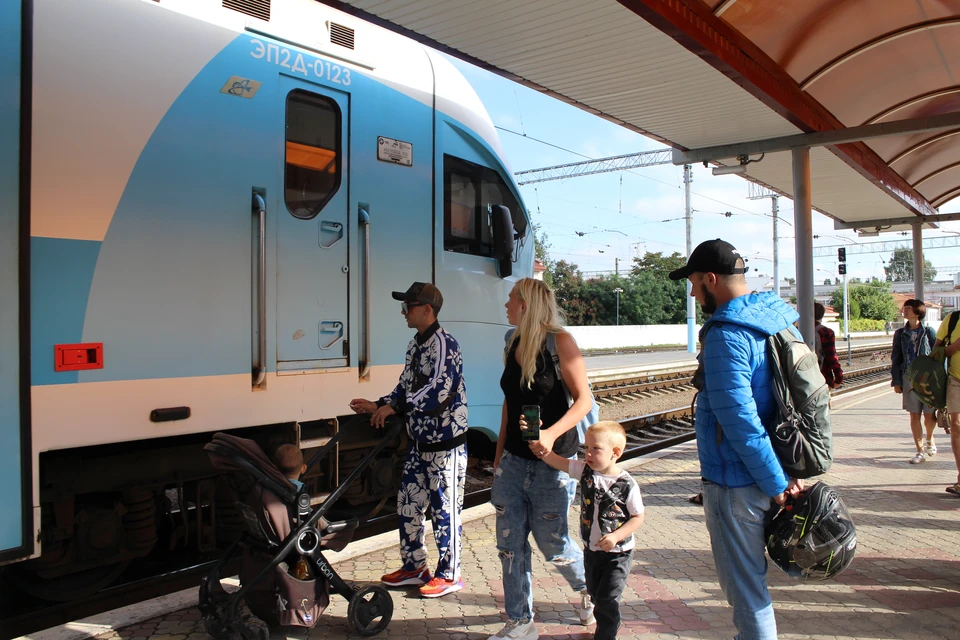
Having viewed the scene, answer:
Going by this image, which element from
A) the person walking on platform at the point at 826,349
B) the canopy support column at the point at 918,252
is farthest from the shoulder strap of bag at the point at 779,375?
the canopy support column at the point at 918,252

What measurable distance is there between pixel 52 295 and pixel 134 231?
547 mm

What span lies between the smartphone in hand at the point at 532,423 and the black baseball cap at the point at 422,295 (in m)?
1.07

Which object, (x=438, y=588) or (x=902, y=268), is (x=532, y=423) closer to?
(x=438, y=588)

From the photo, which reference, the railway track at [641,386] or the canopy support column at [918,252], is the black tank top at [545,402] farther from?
the canopy support column at [918,252]

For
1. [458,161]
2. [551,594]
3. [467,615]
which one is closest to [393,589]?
[467,615]

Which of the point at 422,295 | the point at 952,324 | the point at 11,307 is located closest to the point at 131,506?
the point at 11,307

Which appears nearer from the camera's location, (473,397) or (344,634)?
(344,634)

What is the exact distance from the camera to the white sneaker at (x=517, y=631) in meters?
3.45

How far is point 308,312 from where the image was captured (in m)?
4.75

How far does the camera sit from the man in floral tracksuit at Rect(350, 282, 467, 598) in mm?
4047

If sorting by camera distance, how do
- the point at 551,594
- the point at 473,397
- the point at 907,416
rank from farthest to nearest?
the point at 907,416 < the point at 473,397 < the point at 551,594

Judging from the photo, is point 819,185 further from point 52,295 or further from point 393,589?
point 52,295

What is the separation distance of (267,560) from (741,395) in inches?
87.7

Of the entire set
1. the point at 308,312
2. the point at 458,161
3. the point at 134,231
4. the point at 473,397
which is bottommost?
the point at 473,397
